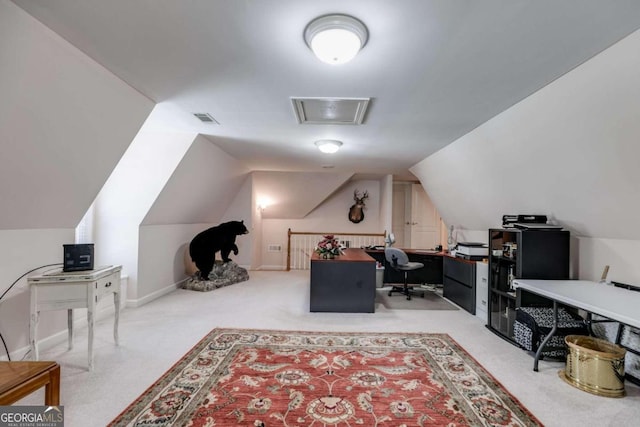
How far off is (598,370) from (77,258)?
168 inches

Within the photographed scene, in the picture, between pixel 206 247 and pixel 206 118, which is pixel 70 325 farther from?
pixel 206 247

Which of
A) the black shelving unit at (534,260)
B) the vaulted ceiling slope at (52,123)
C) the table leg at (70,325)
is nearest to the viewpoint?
the vaulted ceiling slope at (52,123)

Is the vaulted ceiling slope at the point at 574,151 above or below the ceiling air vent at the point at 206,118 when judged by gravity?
below

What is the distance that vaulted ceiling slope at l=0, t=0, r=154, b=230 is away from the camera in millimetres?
1824

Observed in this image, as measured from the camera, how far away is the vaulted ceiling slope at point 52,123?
182 cm

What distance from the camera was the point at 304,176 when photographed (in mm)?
7141

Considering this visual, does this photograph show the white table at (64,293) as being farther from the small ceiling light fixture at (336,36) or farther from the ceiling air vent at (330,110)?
the small ceiling light fixture at (336,36)

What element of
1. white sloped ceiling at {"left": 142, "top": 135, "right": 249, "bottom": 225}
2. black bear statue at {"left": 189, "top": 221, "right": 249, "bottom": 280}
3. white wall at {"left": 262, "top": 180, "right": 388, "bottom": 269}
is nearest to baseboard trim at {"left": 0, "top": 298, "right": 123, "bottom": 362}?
white sloped ceiling at {"left": 142, "top": 135, "right": 249, "bottom": 225}

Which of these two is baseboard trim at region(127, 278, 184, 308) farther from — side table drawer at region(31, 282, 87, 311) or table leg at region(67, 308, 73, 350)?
side table drawer at region(31, 282, 87, 311)

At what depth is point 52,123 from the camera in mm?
2211

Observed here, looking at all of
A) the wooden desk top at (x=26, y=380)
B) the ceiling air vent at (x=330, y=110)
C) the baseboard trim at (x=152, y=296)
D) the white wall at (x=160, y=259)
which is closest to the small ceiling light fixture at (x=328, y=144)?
the ceiling air vent at (x=330, y=110)

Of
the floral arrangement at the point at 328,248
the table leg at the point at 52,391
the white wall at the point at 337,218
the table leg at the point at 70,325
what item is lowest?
the table leg at the point at 70,325

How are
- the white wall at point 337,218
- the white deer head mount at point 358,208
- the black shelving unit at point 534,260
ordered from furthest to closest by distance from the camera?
the white wall at point 337,218
the white deer head mount at point 358,208
the black shelving unit at point 534,260

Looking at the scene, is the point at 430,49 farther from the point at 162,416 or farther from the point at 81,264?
the point at 81,264
